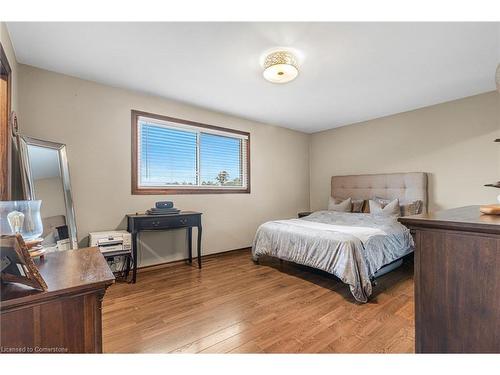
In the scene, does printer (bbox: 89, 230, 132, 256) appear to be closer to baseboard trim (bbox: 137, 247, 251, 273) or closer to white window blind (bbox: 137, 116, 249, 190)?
baseboard trim (bbox: 137, 247, 251, 273)

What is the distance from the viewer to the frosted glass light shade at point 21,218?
1052 millimetres

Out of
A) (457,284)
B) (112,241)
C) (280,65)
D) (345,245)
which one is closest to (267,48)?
(280,65)

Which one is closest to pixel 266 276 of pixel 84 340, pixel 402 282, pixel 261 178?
pixel 402 282

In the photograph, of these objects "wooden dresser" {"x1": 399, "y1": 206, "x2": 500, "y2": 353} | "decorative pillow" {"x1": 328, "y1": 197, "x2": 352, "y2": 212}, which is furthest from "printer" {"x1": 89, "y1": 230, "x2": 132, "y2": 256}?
"decorative pillow" {"x1": 328, "y1": 197, "x2": 352, "y2": 212}

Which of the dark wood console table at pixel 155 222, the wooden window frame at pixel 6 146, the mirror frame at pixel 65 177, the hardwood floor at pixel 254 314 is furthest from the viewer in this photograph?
the dark wood console table at pixel 155 222

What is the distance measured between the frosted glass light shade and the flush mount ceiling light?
2.08 meters

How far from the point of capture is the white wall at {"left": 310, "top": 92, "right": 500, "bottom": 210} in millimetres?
3232

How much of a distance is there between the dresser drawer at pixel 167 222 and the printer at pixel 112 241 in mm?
203

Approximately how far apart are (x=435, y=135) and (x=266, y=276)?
10.9 ft

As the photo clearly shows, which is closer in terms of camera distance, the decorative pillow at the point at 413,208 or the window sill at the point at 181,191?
the window sill at the point at 181,191

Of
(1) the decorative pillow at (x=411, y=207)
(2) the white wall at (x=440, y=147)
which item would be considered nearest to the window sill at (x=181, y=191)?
(2) the white wall at (x=440, y=147)

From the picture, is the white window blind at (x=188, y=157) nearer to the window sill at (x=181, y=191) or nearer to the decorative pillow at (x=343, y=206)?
the window sill at (x=181, y=191)

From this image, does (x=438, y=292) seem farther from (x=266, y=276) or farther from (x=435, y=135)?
(x=435, y=135)
